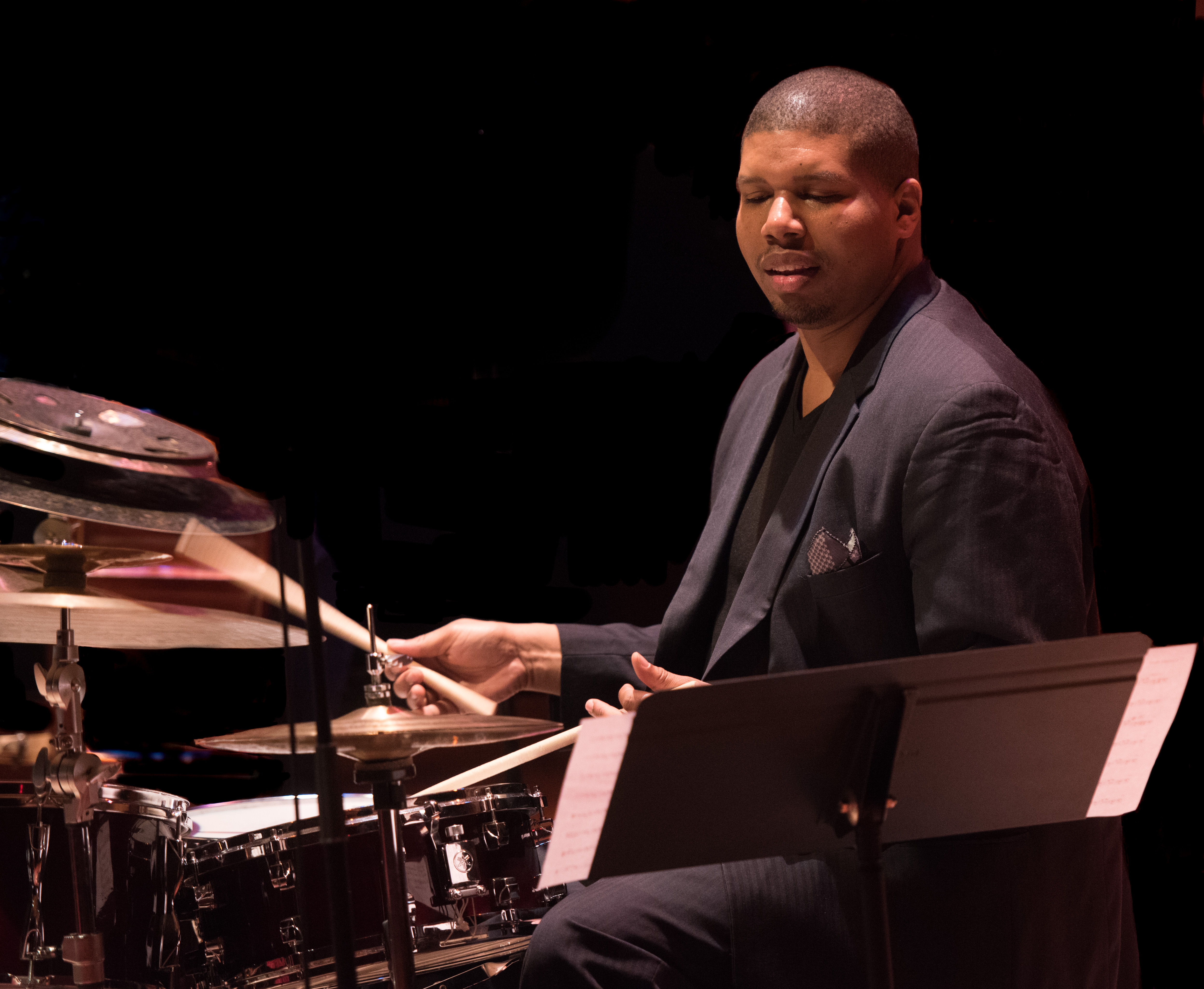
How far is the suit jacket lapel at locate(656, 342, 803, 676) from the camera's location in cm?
183

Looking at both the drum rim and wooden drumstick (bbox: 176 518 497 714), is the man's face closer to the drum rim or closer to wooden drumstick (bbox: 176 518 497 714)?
wooden drumstick (bbox: 176 518 497 714)

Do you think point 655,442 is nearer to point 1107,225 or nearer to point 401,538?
point 401,538

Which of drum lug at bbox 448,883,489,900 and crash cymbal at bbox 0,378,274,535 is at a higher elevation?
crash cymbal at bbox 0,378,274,535

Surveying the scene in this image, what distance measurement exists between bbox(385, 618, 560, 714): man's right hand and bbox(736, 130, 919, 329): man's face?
2.24ft

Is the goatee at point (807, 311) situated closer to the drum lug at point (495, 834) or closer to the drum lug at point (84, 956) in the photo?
the drum lug at point (495, 834)

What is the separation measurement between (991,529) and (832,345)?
50 cm

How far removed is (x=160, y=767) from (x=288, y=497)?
1960 mm

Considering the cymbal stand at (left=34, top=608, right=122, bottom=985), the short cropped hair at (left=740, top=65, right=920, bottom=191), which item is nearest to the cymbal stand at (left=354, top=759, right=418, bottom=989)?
the cymbal stand at (left=34, top=608, right=122, bottom=985)

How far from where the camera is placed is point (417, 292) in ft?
9.01

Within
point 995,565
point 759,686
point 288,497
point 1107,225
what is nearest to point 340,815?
point 288,497

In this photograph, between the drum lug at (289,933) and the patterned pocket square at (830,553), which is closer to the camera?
the patterned pocket square at (830,553)

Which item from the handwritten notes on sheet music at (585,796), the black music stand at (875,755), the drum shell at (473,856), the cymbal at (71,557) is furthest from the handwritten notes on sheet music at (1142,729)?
the cymbal at (71,557)

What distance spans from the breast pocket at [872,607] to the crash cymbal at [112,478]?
2.36ft

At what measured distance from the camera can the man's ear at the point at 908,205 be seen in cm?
176
